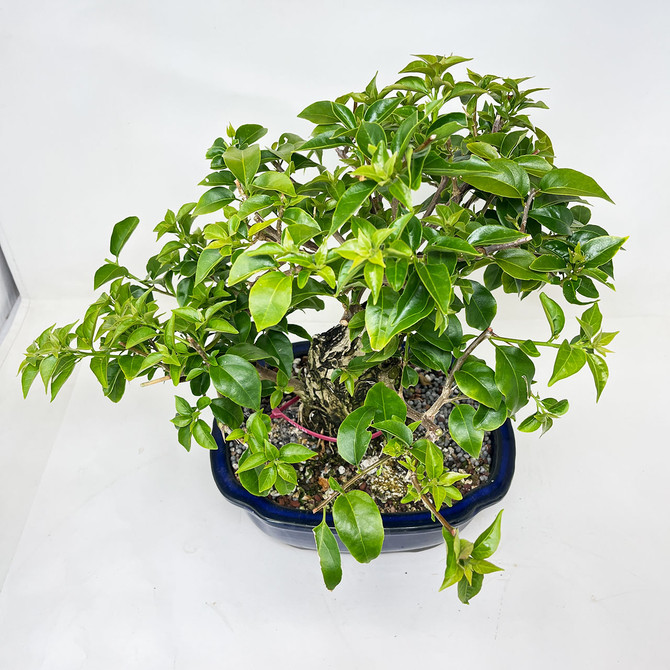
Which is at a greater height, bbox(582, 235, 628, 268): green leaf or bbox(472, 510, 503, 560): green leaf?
bbox(582, 235, 628, 268): green leaf

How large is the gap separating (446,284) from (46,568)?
3.40ft

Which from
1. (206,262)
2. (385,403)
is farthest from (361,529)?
(206,262)

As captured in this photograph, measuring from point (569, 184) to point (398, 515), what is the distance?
0.59m

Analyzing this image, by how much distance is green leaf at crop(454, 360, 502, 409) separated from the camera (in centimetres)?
91

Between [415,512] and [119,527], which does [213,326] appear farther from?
[119,527]

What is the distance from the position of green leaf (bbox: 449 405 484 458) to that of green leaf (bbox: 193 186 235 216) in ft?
1.35

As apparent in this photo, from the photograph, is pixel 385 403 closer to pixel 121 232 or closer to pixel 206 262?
pixel 206 262

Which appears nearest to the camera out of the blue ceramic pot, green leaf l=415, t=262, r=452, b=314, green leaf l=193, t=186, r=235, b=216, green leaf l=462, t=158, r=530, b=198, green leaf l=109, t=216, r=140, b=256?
green leaf l=415, t=262, r=452, b=314

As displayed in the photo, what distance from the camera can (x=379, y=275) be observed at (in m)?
0.69

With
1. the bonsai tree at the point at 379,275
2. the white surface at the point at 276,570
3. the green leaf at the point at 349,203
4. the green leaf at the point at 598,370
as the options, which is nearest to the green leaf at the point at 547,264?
the bonsai tree at the point at 379,275

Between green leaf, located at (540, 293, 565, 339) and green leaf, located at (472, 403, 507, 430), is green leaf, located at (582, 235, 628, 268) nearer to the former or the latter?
green leaf, located at (540, 293, 565, 339)

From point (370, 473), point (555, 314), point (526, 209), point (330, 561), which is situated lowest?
point (370, 473)

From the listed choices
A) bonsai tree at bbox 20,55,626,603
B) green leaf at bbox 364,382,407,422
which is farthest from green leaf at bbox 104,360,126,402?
green leaf at bbox 364,382,407,422

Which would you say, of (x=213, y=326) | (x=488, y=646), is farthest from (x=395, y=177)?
(x=488, y=646)
